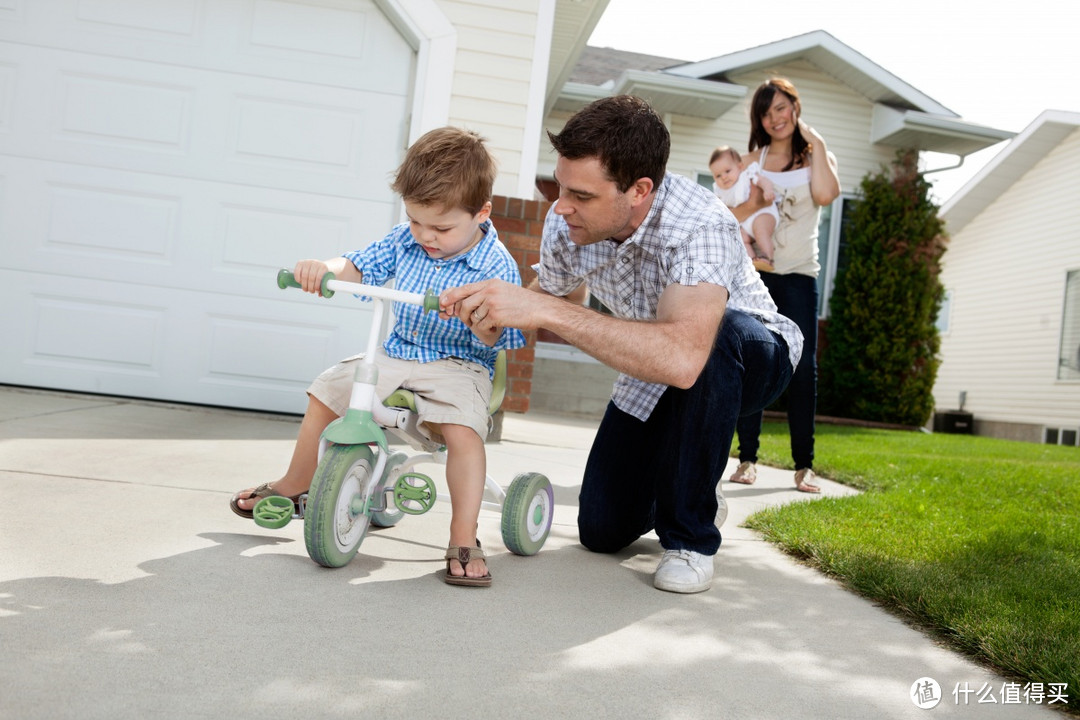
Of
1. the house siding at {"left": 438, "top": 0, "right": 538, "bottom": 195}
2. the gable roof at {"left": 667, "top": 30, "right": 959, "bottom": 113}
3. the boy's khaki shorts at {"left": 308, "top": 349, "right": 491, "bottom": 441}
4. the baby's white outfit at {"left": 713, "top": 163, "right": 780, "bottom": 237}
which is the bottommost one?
the boy's khaki shorts at {"left": 308, "top": 349, "right": 491, "bottom": 441}

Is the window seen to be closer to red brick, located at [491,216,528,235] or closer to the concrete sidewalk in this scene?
red brick, located at [491,216,528,235]

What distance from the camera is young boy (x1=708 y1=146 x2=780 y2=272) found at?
4820mm

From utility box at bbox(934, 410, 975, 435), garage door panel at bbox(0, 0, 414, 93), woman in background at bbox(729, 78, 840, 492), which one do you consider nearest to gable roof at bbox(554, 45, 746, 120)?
garage door panel at bbox(0, 0, 414, 93)

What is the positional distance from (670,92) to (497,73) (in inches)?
284

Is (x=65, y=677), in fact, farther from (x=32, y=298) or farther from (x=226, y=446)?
(x=32, y=298)

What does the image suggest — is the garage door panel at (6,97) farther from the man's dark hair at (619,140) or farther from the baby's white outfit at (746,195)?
the man's dark hair at (619,140)

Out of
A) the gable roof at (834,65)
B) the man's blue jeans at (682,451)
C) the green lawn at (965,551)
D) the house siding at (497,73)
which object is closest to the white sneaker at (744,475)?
the green lawn at (965,551)

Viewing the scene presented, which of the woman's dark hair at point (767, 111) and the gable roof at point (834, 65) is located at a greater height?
the gable roof at point (834, 65)

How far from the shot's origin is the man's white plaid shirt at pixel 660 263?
8.52 feet

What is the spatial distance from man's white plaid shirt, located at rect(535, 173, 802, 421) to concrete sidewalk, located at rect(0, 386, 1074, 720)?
0.71 metres

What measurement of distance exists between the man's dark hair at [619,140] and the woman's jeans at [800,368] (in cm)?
244

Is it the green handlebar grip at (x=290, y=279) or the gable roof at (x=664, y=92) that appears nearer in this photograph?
the green handlebar grip at (x=290, y=279)

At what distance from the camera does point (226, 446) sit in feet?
14.3

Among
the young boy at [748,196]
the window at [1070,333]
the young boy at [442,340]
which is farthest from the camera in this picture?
the window at [1070,333]
